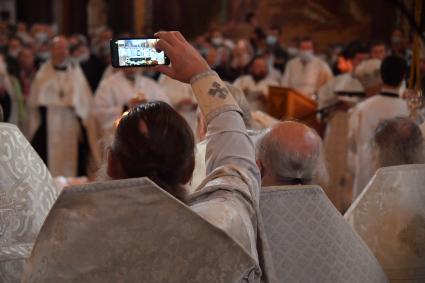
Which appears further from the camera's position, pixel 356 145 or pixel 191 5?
pixel 191 5

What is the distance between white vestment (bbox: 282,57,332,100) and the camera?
11844 mm

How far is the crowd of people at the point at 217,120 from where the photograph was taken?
2014mm

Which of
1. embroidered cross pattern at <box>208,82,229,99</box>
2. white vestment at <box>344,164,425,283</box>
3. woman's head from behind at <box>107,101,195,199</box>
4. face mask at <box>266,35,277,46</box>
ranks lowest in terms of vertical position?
face mask at <box>266,35,277,46</box>

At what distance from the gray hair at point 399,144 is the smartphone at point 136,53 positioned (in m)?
1.49

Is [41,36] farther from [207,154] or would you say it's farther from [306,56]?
[207,154]

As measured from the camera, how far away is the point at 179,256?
1901mm

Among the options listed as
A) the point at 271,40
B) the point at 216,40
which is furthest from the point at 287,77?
the point at 216,40

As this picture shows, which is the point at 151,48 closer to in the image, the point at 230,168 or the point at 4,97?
the point at 230,168

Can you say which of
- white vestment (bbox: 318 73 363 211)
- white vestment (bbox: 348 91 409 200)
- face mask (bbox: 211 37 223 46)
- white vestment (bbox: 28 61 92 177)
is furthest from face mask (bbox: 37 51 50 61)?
white vestment (bbox: 348 91 409 200)

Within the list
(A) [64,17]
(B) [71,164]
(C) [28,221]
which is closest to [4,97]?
(B) [71,164]

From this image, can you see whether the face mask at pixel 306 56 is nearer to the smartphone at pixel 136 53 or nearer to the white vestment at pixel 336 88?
the white vestment at pixel 336 88

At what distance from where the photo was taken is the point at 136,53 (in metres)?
2.34

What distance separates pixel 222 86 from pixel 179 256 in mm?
522

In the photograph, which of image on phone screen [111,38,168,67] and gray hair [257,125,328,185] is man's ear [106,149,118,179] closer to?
image on phone screen [111,38,168,67]
